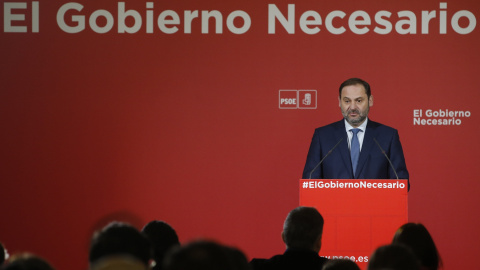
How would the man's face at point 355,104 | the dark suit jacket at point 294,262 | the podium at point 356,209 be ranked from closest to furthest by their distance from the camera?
the dark suit jacket at point 294,262
the podium at point 356,209
the man's face at point 355,104

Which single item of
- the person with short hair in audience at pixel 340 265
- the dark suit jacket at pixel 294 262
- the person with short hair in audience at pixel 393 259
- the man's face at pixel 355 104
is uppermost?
the man's face at pixel 355 104

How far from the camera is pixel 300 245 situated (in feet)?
11.5

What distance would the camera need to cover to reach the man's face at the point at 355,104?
6.16 metres

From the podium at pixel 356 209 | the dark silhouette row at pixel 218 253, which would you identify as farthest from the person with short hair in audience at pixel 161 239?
the podium at pixel 356 209

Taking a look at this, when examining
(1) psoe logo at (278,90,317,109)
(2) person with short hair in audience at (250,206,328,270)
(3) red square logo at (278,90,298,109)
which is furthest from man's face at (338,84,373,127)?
(2) person with short hair in audience at (250,206,328,270)

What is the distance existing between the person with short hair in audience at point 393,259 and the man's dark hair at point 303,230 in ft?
4.63

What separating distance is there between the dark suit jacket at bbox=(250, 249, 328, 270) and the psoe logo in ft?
9.54

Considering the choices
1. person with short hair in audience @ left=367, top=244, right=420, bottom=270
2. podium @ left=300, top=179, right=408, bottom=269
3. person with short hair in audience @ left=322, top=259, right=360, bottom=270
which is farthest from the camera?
podium @ left=300, top=179, right=408, bottom=269

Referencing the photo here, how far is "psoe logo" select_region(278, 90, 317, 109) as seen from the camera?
622cm

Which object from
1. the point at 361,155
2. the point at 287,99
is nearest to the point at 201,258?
the point at 361,155

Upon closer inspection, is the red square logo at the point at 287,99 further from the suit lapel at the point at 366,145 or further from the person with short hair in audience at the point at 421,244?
the person with short hair in audience at the point at 421,244

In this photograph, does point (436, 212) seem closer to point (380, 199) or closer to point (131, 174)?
point (380, 199)

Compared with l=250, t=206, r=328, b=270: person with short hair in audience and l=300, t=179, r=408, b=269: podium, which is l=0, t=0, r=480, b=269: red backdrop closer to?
l=300, t=179, r=408, b=269: podium

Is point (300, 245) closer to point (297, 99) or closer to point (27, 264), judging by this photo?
point (27, 264)
